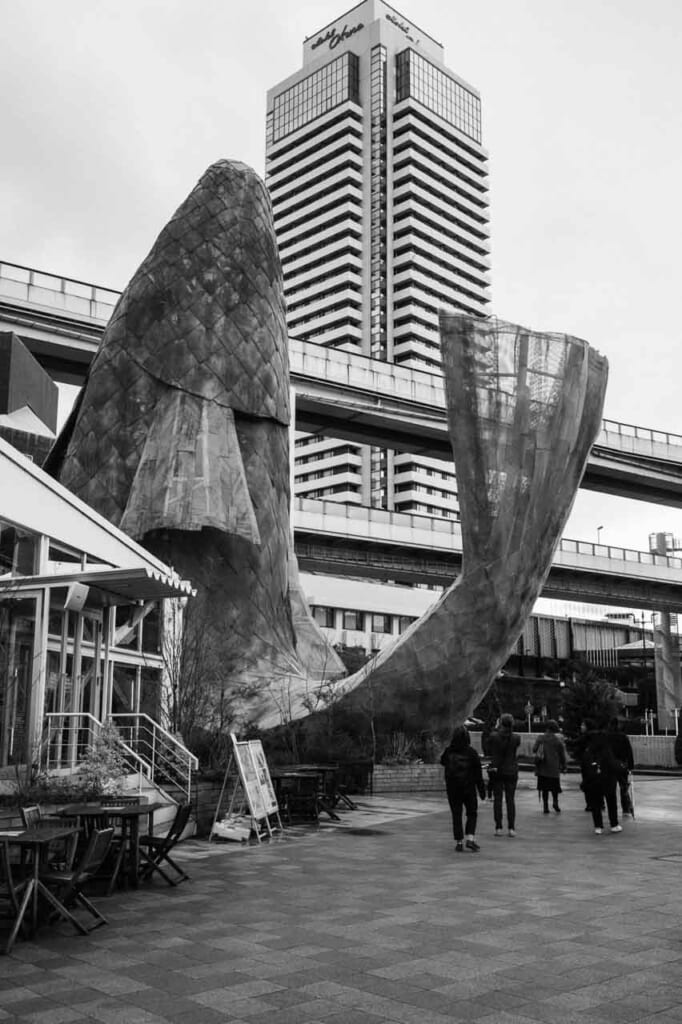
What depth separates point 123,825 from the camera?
9062 mm

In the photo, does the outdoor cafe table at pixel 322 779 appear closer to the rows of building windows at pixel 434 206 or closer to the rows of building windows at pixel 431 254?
the rows of building windows at pixel 431 254

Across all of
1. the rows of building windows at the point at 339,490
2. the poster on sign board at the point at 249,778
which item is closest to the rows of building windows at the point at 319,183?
the rows of building windows at the point at 339,490

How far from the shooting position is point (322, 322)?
129250 mm

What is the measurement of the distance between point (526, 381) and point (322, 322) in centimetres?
11130

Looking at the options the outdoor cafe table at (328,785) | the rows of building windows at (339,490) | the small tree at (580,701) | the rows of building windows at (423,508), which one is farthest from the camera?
the rows of building windows at (339,490)

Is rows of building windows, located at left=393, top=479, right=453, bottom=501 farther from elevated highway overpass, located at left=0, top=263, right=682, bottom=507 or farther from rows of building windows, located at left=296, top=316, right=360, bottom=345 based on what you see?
elevated highway overpass, located at left=0, top=263, right=682, bottom=507

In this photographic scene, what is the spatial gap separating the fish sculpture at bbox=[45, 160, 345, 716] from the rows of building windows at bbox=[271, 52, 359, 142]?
119 m

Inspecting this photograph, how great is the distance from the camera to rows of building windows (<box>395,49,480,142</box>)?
135m

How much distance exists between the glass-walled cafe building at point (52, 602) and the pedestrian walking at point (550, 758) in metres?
5.76

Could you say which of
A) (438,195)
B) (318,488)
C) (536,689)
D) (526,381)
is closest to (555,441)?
(526,381)

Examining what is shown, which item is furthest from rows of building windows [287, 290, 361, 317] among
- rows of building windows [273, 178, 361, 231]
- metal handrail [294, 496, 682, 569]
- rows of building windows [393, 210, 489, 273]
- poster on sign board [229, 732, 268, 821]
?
poster on sign board [229, 732, 268, 821]

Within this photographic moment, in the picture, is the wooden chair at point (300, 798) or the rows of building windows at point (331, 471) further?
the rows of building windows at point (331, 471)

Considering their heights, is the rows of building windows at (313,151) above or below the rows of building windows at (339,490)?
above

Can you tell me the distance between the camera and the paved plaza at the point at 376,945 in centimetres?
539
